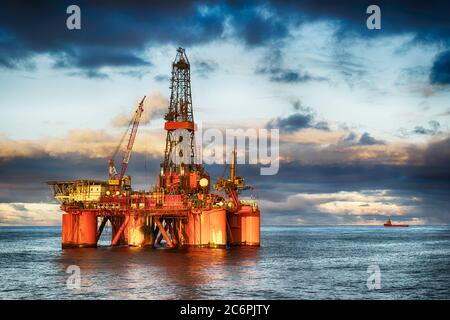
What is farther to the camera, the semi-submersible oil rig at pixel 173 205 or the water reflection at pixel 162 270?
the semi-submersible oil rig at pixel 173 205

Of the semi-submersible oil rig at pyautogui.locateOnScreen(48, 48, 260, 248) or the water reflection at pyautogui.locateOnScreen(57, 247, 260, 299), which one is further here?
the semi-submersible oil rig at pyautogui.locateOnScreen(48, 48, 260, 248)

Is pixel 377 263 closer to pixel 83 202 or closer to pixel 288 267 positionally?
pixel 288 267

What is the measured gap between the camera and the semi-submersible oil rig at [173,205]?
8362cm

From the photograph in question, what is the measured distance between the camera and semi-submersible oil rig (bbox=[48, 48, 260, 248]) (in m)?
83.6

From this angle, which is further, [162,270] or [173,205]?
[173,205]

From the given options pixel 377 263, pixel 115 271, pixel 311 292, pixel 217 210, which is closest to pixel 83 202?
pixel 217 210

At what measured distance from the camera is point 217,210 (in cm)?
8119

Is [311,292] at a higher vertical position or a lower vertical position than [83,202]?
lower

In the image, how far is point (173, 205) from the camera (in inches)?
3371
